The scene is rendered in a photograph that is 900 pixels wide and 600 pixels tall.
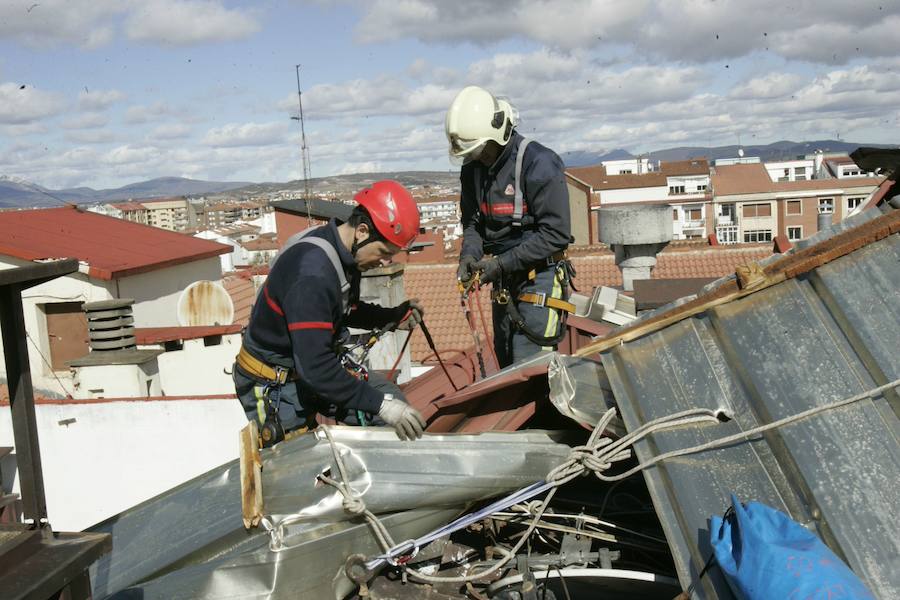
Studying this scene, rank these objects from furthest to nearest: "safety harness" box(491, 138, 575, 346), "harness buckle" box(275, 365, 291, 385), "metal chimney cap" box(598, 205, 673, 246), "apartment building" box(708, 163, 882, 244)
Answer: "apartment building" box(708, 163, 882, 244) < "metal chimney cap" box(598, 205, 673, 246) < "safety harness" box(491, 138, 575, 346) < "harness buckle" box(275, 365, 291, 385)

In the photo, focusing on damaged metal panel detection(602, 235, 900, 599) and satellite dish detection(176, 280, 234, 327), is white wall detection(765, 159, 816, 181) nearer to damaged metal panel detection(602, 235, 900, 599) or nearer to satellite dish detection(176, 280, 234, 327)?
satellite dish detection(176, 280, 234, 327)

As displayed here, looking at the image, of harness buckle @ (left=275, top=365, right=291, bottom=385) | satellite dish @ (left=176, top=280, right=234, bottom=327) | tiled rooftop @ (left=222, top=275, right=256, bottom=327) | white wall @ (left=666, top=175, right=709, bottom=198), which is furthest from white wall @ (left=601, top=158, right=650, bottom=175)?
harness buckle @ (left=275, top=365, right=291, bottom=385)

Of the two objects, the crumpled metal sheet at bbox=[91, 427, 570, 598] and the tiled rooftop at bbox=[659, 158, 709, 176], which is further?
the tiled rooftop at bbox=[659, 158, 709, 176]

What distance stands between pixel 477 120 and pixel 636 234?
6140 millimetres

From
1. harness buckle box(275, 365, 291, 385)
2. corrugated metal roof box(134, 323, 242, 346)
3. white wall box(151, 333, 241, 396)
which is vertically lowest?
white wall box(151, 333, 241, 396)

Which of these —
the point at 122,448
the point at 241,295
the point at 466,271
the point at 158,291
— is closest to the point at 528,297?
the point at 466,271

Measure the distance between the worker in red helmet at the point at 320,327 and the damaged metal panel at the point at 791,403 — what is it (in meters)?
1.10

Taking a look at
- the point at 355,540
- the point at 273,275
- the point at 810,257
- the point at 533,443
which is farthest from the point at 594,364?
the point at 273,275

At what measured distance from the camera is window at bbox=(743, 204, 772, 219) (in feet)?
226

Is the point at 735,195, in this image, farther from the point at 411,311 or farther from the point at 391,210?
the point at 391,210

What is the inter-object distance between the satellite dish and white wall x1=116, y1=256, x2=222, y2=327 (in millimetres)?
2750

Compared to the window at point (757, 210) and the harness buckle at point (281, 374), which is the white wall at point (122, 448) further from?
the window at point (757, 210)

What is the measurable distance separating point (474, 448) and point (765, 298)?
1.34 m

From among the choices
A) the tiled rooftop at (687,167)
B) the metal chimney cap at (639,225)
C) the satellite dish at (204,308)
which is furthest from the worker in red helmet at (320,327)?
the tiled rooftop at (687,167)
